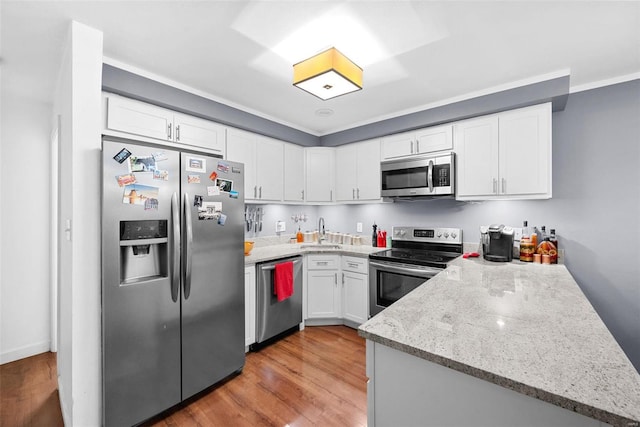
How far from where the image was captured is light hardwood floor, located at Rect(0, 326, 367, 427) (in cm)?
186

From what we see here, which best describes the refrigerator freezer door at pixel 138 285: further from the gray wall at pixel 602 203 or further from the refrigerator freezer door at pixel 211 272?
the gray wall at pixel 602 203

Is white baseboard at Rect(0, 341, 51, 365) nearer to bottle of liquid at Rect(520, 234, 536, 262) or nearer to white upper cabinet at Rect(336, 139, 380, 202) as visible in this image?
white upper cabinet at Rect(336, 139, 380, 202)

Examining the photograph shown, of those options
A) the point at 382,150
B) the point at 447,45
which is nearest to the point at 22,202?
the point at 382,150

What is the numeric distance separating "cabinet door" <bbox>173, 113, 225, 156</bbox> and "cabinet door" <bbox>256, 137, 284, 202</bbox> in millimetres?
482

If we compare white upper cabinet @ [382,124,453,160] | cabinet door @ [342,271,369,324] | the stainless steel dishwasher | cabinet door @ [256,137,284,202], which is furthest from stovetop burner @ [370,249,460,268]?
cabinet door @ [256,137,284,202]

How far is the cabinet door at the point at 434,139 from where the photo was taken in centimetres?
290

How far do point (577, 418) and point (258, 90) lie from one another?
282cm

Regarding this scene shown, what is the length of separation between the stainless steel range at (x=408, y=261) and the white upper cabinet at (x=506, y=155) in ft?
1.93

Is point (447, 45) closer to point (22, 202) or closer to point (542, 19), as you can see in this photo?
point (542, 19)

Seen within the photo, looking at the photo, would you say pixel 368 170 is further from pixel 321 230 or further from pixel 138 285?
pixel 138 285

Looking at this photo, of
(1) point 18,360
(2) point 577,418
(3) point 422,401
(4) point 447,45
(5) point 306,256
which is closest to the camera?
(2) point 577,418

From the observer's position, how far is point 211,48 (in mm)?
1989

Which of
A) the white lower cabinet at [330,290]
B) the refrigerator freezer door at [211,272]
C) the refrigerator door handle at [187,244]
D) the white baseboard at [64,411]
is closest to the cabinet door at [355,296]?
the white lower cabinet at [330,290]

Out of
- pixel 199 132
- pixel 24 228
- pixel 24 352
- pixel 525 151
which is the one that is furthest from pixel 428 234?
pixel 24 352
